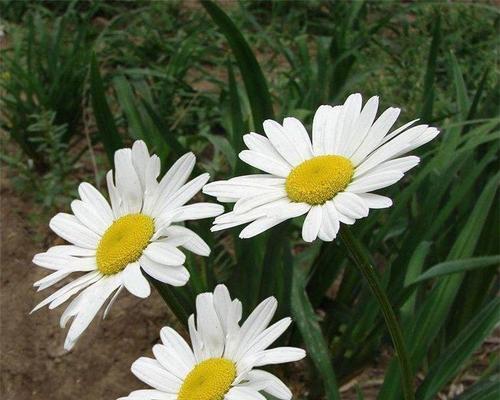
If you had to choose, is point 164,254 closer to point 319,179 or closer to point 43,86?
point 319,179

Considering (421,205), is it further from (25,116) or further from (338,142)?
(25,116)

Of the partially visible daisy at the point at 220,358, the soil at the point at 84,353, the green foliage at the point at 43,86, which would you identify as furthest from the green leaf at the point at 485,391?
the green foliage at the point at 43,86

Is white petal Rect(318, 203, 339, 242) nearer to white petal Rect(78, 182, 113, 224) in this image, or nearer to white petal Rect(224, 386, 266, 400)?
white petal Rect(224, 386, 266, 400)

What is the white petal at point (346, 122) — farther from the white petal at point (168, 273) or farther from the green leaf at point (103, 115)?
the green leaf at point (103, 115)

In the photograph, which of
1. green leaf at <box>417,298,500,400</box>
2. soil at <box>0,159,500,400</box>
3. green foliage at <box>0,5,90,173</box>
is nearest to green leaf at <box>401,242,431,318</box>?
green leaf at <box>417,298,500,400</box>

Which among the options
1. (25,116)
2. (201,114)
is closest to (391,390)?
(201,114)

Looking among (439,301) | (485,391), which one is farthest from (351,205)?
(439,301)
